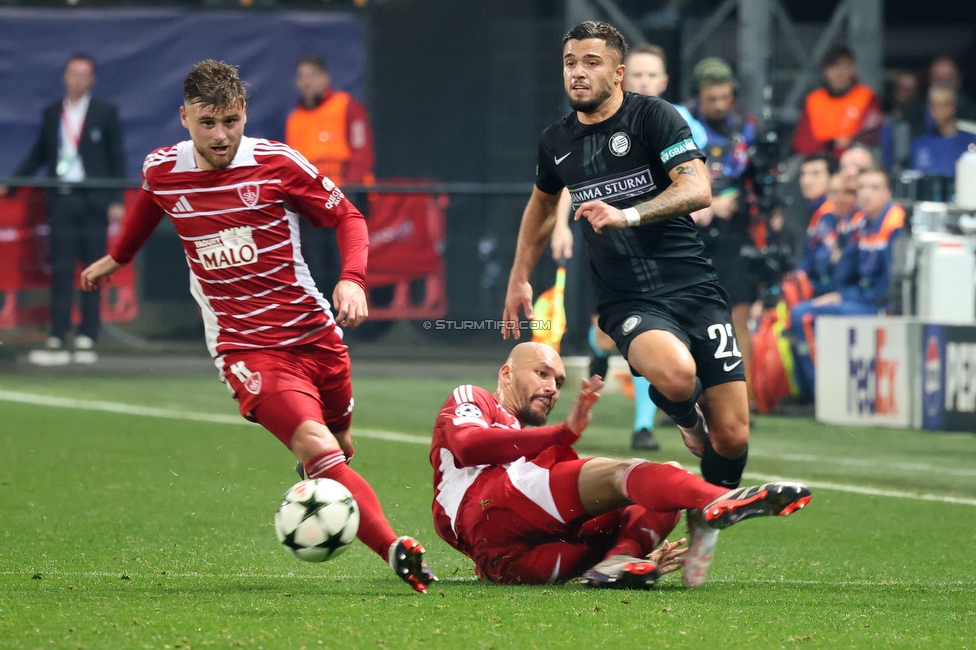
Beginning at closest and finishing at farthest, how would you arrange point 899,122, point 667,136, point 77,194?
point 667,136 < point 77,194 < point 899,122

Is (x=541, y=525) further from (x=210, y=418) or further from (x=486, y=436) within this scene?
(x=210, y=418)

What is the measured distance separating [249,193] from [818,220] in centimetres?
730

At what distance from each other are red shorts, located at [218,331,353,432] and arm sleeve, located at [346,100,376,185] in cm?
897

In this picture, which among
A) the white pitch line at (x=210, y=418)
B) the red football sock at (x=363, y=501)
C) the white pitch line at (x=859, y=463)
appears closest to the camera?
the red football sock at (x=363, y=501)

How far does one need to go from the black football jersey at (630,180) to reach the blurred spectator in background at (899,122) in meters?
8.37

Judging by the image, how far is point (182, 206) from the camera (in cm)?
539

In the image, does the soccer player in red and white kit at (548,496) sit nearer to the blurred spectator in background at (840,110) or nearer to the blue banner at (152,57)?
the blurred spectator in background at (840,110)

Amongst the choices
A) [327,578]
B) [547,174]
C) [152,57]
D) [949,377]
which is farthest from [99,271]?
[152,57]

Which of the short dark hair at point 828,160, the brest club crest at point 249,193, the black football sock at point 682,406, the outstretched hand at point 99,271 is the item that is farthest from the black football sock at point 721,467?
the short dark hair at point 828,160

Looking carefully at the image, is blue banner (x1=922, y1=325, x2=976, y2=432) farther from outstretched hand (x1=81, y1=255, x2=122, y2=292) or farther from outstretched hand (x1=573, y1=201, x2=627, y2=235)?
outstretched hand (x1=81, y1=255, x2=122, y2=292)

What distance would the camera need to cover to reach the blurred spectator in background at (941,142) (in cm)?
1347

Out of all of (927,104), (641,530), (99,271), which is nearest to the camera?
(641,530)

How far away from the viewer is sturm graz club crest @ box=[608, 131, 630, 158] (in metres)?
5.70

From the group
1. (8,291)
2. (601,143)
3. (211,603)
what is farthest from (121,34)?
(211,603)
